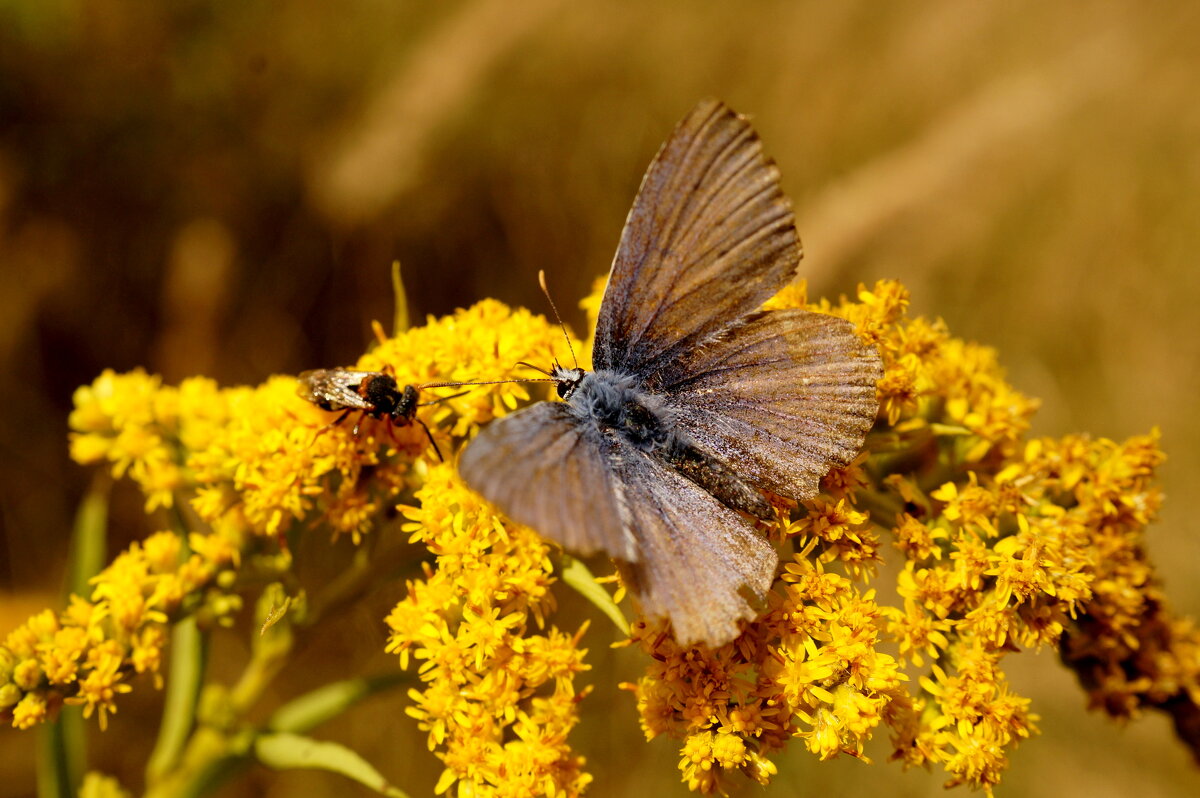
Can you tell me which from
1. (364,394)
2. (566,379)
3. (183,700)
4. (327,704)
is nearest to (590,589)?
(566,379)

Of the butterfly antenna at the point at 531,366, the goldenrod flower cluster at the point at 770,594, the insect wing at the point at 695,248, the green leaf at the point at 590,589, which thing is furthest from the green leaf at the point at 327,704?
the insect wing at the point at 695,248

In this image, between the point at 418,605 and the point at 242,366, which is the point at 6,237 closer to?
the point at 242,366

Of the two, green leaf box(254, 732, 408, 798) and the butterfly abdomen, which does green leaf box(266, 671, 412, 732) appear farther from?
the butterfly abdomen

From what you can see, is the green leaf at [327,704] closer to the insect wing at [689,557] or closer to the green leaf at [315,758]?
the green leaf at [315,758]

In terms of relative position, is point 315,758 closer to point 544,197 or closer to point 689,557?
point 689,557

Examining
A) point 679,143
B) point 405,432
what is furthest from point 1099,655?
point 405,432

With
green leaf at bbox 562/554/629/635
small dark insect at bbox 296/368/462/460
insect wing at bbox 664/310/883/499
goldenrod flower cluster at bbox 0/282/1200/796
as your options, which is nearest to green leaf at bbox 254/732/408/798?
goldenrod flower cluster at bbox 0/282/1200/796
